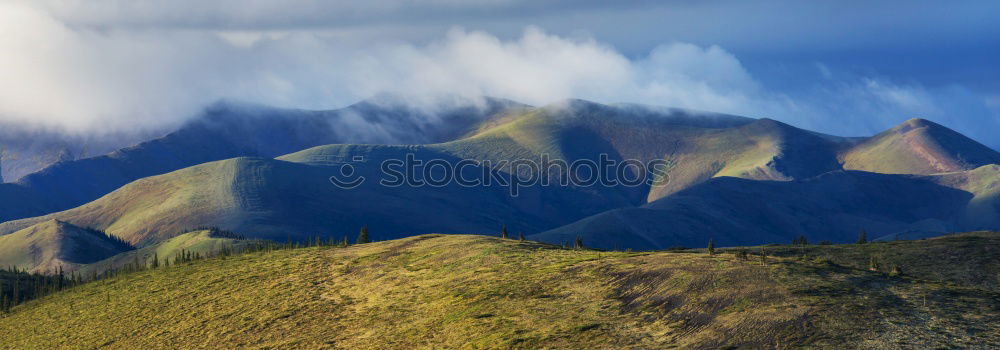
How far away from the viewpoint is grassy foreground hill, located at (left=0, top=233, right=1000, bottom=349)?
5062 centimetres

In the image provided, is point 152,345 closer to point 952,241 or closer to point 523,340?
point 523,340

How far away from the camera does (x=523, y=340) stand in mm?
55062

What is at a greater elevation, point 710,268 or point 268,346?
point 710,268

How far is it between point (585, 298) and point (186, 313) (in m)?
42.6

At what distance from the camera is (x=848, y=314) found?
50.9m

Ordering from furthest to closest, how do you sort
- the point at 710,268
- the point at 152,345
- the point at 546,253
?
the point at 546,253 < the point at 152,345 < the point at 710,268

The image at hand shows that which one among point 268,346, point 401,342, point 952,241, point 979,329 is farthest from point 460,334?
point 952,241

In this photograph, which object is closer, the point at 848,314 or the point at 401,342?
the point at 848,314

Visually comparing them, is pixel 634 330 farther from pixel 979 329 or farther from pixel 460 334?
pixel 979 329

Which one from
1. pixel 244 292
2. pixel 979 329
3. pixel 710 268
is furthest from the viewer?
pixel 244 292

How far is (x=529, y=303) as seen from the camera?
64.8 m

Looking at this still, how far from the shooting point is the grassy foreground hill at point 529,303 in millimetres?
50625

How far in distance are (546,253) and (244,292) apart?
96.1ft

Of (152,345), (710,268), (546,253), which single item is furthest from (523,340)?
(152,345)
